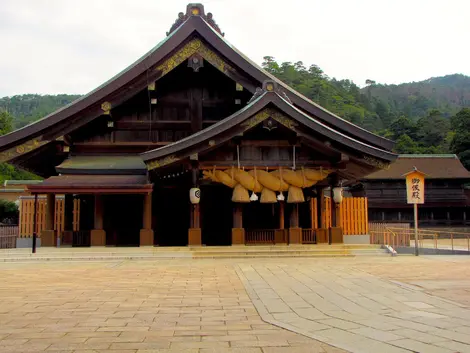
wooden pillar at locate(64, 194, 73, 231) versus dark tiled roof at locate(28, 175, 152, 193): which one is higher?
dark tiled roof at locate(28, 175, 152, 193)

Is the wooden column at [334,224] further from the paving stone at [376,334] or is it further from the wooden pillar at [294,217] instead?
the paving stone at [376,334]

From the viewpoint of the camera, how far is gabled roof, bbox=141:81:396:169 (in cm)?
1409

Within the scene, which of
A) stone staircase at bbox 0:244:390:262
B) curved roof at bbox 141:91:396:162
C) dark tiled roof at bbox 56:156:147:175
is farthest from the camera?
dark tiled roof at bbox 56:156:147:175

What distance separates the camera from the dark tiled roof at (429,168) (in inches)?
1586

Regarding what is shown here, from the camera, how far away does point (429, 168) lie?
41750 mm

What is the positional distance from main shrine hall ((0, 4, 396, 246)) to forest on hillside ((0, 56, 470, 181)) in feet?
115

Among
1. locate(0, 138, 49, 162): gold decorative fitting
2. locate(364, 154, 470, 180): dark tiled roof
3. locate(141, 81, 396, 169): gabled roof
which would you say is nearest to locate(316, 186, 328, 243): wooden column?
locate(141, 81, 396, 169): gabled roof

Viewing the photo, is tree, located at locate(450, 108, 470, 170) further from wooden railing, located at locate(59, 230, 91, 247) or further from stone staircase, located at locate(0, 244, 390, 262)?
wooden railing, located at locate(59, 230, 91, 247)

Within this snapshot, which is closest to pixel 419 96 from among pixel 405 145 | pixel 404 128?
pixel 404 128

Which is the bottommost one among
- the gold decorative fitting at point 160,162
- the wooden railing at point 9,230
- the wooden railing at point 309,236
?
the wooden railing at point 309,236

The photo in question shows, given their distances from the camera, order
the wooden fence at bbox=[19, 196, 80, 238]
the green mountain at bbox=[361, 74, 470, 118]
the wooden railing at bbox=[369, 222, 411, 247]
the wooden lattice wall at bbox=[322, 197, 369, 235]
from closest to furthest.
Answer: the wooden fence at bbox=[19, 196, 80, 238] < the wooden lattice wall at bbox=[322, 197, 369, 235] < the wooden railing at bbox=[369, 222, 411, 247] < the green mountain at bbox=[361, 74, 470, 118]

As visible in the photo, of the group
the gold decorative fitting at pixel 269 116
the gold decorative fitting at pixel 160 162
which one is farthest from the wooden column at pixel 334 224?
the gold decorative fitting at pixel 160 162

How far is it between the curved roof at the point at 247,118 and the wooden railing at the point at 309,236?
3.32m

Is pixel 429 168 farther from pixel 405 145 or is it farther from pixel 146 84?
pixel 146 84
